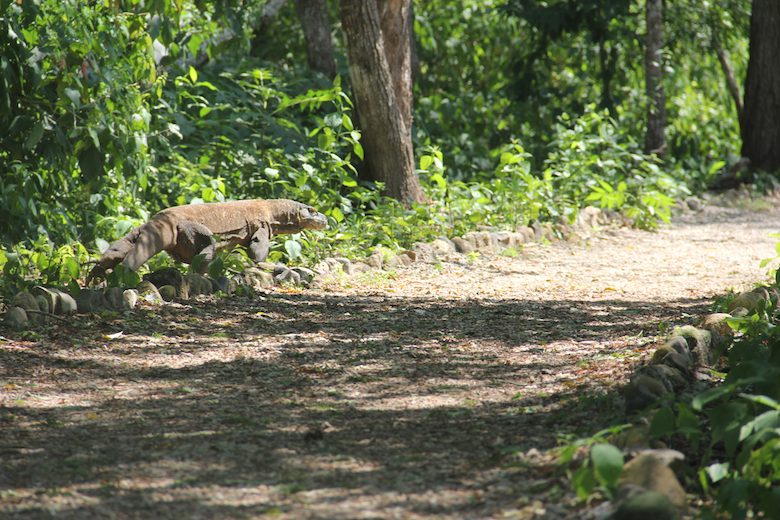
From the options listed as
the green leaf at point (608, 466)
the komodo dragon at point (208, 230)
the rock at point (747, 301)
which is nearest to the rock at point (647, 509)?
the green leaf at point (608, 466)

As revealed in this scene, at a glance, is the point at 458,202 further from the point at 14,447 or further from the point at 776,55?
the point at 776,55

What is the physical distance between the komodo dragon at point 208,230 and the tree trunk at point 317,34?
16.8ft

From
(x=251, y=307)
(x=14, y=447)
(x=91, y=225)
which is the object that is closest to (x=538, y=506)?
(x=14, y=447)

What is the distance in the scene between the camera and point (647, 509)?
5.67ft

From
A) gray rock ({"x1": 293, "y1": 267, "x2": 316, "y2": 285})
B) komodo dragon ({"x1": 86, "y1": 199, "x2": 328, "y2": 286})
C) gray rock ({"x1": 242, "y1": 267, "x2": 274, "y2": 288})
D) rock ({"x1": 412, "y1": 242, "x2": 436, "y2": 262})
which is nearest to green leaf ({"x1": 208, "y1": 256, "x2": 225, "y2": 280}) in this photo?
komodo dragon ({"x1": 86, "y1": 199, "x2": 328, "y2": 286})

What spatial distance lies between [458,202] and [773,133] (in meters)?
6.85

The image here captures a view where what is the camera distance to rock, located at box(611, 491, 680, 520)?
67.8 inches

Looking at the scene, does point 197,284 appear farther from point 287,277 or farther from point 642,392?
point 642,392

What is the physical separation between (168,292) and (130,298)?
27 centimetres

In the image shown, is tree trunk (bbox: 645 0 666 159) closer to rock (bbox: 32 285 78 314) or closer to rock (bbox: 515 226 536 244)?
rock (bbox: 515 226 536 244)

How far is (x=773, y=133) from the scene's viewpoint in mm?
10906

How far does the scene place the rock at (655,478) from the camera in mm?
1899

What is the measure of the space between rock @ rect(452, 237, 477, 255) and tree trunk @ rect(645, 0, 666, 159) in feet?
17.3

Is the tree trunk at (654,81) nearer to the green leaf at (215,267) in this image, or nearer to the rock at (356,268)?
the rock at (356,268)
